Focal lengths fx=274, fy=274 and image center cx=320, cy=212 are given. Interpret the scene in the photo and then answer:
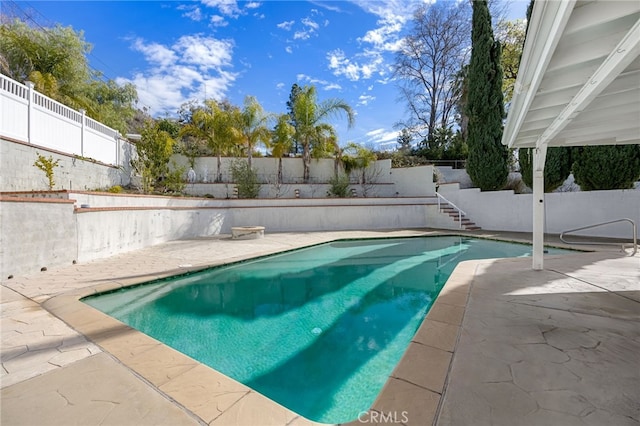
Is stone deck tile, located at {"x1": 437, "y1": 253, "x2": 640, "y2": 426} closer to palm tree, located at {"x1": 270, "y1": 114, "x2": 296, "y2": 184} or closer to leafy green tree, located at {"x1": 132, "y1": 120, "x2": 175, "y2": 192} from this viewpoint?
palm tree, located at {"x1": 270, "y1": 114, "x2": 296, "y2": 184}

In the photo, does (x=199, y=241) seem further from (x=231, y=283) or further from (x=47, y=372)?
(x=47, y=372)

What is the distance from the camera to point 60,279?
15.1ft

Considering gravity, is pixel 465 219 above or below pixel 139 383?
above

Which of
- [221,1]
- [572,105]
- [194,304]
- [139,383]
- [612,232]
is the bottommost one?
[194,304]

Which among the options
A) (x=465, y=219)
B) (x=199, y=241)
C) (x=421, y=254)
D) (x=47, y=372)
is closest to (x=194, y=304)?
(x=47, y=372)

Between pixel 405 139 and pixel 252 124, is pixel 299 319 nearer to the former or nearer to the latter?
pixel 252 124

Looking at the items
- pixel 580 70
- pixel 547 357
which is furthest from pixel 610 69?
pixel 547 357

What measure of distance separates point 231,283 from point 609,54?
5.70 meters

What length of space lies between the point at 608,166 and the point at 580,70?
9.62 metres

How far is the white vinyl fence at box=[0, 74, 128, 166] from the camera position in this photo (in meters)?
6.50

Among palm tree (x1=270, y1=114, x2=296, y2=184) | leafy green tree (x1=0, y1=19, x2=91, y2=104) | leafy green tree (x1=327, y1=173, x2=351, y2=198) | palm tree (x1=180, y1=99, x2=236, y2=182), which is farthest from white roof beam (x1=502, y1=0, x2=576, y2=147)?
leafy green tree (x1=0, y1=19, x2=91, y2=104)

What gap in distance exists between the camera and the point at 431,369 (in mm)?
2047

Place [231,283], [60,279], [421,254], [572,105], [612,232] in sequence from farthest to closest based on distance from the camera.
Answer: [612,232] → [421,254] → [231,283] → [60,279] → [572,105]

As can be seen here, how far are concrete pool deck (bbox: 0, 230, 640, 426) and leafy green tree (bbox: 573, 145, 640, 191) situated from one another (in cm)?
754
